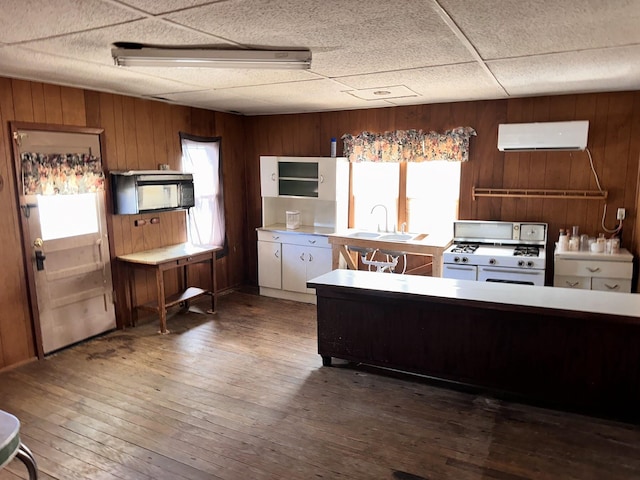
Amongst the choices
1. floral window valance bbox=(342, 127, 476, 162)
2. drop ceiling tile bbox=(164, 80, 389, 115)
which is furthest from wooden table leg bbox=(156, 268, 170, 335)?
floral window valance bbox=(342, 127, 476, 162)

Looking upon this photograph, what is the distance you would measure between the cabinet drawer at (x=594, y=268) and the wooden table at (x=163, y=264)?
350 centimetres

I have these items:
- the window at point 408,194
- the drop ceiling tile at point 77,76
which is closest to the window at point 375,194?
the window at point 408,194

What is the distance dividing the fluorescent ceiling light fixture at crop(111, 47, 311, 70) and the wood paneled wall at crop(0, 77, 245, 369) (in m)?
1.61

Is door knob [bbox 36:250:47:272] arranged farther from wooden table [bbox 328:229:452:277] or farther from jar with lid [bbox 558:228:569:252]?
jar with lid [bbox 558:228:569:252]

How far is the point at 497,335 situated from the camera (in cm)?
308

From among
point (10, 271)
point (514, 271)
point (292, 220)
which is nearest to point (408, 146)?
point (292, 220)

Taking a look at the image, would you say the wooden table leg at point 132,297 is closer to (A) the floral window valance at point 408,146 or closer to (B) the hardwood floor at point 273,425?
(B) the hardwood floor at point 273,425

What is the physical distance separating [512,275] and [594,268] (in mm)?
678

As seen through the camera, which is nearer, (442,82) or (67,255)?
(442,82)

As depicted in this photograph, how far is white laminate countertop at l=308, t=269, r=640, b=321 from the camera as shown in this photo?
287 cm

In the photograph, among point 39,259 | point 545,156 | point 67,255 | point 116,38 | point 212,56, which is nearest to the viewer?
point 116,38

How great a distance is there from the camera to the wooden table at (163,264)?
443 cm

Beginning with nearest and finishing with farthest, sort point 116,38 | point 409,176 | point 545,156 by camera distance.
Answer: point 116,38 < point 545,156 < point 409,176

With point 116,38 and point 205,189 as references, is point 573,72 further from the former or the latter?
point 205,189
